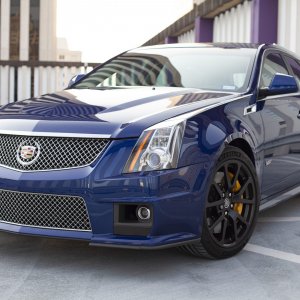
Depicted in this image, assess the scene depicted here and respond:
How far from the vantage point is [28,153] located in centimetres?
361

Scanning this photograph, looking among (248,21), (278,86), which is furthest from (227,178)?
(248,21)

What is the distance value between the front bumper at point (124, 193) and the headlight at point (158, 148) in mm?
46

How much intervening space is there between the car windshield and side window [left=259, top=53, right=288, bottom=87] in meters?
0.15

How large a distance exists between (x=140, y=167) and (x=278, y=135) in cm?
161

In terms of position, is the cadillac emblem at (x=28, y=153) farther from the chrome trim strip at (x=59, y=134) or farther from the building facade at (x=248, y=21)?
the building facade at (x=248, y=21)

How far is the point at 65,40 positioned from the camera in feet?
313

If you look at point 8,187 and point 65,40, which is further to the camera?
point 65,40

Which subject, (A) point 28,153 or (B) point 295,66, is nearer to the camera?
(A) point 28,153

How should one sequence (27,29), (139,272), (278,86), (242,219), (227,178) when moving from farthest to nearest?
(27,29) < (278,86) < (242,219) < (227,178) < (139,272)

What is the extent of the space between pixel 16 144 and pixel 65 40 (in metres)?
94.0

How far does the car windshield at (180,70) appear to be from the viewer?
4625 millimetres

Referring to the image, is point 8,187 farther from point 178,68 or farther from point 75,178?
point 178,68

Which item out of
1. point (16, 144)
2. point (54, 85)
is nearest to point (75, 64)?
point (54, 85)

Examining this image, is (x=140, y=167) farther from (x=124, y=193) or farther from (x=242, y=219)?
(x=242, y=219)
